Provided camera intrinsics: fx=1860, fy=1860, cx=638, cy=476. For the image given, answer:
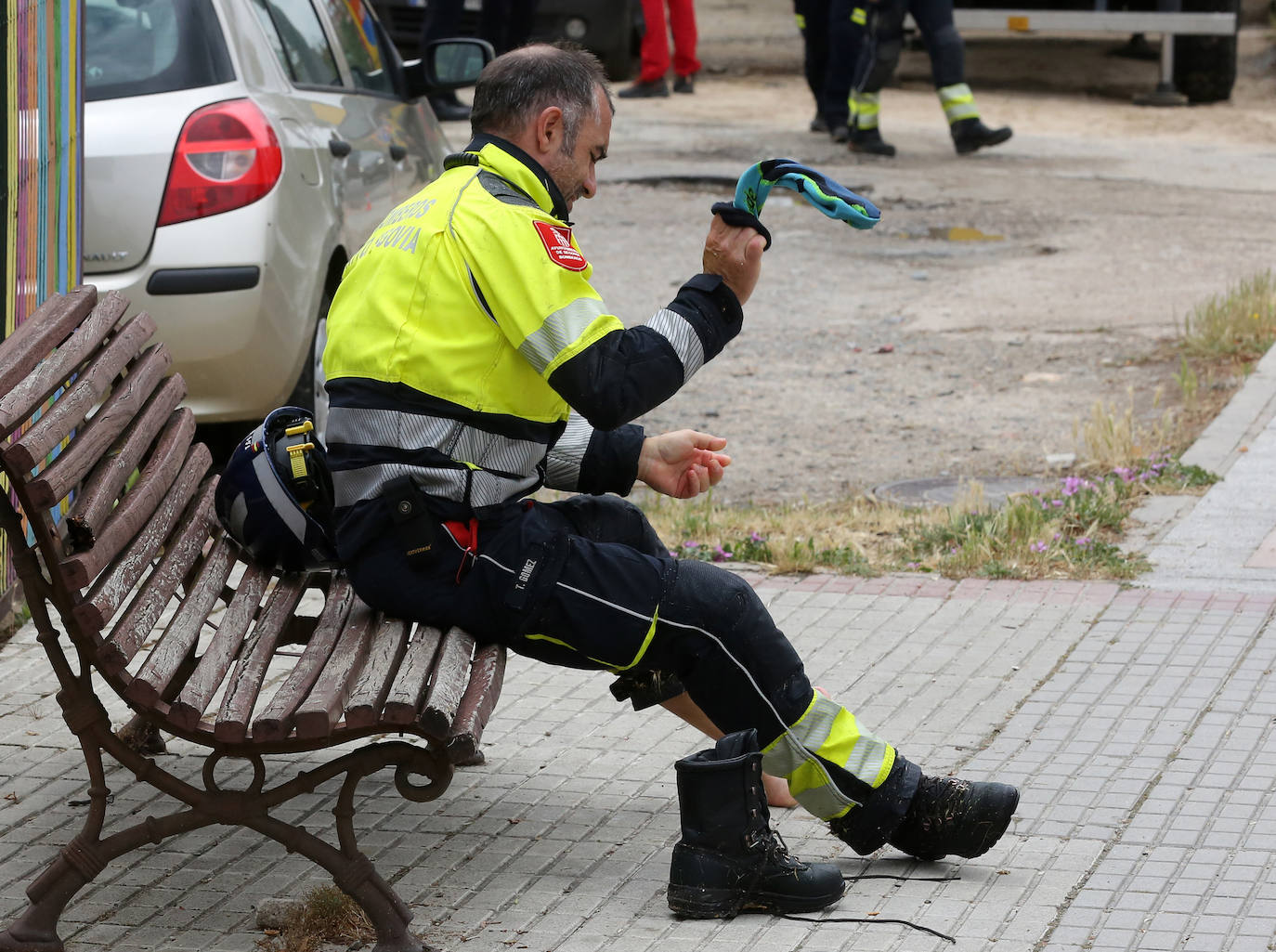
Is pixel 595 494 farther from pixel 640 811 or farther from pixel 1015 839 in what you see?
pixel 1015 839

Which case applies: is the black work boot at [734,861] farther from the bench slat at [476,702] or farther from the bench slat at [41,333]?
the bench slat at [41,333]

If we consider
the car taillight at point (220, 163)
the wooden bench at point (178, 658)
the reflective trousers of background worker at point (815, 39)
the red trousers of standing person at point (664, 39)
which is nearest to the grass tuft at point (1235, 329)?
the car taillight at point (220, 163)

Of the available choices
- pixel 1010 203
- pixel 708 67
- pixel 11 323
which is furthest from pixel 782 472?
pixel 708 67

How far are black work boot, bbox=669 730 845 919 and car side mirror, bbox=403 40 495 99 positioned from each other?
13.2 feet

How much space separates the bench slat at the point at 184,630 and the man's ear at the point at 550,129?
41.6 inches

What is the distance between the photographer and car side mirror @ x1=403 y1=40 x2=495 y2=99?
6.90 metres

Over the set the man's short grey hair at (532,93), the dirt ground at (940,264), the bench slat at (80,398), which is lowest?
the dirt ground at (940,264)

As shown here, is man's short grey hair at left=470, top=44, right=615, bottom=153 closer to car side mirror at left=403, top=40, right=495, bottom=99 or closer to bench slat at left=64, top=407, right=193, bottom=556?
bench slat at left=64, top=407, right=193, bottom=556

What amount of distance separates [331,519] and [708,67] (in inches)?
635

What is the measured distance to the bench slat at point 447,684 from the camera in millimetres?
3043

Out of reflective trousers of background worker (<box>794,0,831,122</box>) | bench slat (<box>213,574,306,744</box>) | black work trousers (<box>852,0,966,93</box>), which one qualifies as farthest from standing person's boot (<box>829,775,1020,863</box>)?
reflective trousers of background worker (<box>794,0,831,122</box>)

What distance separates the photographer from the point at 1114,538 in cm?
568

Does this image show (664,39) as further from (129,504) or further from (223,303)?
(129,504)

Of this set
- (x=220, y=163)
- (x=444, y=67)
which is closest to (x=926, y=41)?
(x=444, y=67)
